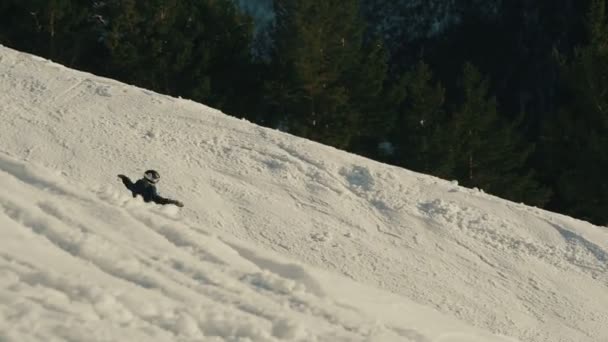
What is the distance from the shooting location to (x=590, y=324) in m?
7.11

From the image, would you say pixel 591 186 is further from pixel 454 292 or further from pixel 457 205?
pixel 454 292

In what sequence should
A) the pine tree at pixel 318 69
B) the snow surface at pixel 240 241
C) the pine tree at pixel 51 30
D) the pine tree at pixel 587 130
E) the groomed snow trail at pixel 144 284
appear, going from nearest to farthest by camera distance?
the groomed snow trail at pixel 144 284
the snow surface at pixel 240 241
the pine tree at pixel 587 130
the pine tree at pixel 318 69
the pine tree at pixel 51 30

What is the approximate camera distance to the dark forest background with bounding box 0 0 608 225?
17.5 meters

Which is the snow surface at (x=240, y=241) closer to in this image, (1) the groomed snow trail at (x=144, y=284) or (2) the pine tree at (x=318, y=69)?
(1) the groomed snow trail at (x=144, y=284)

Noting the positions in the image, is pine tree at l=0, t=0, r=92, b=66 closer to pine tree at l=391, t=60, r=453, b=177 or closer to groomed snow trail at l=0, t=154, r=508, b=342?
pine tree at l=391, t=60, r=453, b=177

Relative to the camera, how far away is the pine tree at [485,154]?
1786cm

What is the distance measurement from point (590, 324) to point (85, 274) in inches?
180

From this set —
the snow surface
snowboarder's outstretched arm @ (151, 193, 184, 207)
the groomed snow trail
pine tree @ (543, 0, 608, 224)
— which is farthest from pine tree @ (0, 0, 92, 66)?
the groomed snow trail

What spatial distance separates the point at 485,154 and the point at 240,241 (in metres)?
12.7

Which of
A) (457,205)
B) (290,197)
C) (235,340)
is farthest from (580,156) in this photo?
(235,340)

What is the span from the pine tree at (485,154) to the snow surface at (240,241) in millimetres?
9143

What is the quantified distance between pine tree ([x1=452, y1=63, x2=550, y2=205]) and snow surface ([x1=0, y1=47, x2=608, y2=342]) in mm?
9143

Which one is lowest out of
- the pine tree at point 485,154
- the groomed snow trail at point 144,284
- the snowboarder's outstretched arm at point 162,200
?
the groomed snow trail at point 144,284

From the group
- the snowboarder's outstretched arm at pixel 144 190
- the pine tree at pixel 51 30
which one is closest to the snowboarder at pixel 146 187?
the snowboarder's outstretched arm at pixel 144 190
